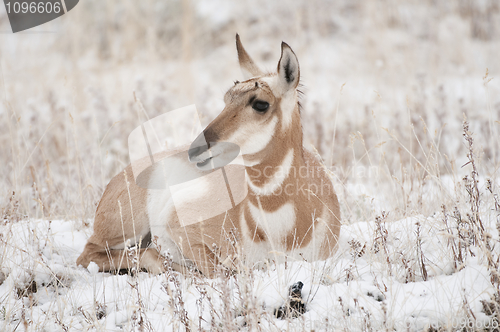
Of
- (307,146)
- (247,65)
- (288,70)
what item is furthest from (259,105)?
(307,146)

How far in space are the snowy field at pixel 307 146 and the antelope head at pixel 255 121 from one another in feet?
0.82

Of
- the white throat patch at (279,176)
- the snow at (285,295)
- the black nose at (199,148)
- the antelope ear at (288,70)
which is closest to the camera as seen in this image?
Answer: the snow at (285,295)

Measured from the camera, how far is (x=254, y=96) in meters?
3.23

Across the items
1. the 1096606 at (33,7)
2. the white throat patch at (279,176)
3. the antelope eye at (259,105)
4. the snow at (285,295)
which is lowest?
the snow at (285,295)

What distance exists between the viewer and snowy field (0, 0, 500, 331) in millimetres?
2457

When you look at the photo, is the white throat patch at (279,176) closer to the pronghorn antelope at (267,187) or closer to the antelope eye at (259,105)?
the pronghorn antelope at (267,187)

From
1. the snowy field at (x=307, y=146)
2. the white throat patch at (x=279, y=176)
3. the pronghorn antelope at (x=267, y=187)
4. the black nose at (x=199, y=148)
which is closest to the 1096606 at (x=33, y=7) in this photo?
the snowy field at (x=307, y=146)

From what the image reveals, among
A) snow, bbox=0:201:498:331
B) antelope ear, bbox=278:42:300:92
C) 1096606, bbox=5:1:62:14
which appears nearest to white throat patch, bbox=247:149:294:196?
antelope ear, bbox=278:42:300:92

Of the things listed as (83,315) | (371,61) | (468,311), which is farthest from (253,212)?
(371,61)

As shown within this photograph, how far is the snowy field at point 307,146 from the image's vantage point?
8.06ft

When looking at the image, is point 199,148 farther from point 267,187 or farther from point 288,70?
point 288,70

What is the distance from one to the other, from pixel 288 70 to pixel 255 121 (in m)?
0.45

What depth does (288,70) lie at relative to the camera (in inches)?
129

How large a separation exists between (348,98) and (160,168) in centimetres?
655
